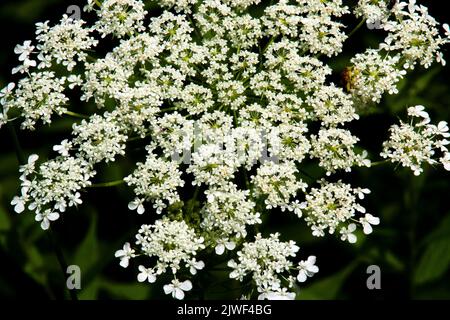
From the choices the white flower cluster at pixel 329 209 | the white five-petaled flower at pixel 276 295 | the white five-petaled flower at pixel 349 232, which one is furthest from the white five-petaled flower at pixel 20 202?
the white five-petaled flower at pixel 349 232

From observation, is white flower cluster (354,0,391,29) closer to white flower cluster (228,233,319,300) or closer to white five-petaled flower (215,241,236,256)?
white flower cluster (228,233,319,300)

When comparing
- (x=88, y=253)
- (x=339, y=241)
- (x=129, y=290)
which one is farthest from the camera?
(x=339, y=241)

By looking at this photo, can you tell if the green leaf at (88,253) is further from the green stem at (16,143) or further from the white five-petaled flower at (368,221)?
the white five-petaled flower at (368,221)

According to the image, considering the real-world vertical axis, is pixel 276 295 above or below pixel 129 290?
below

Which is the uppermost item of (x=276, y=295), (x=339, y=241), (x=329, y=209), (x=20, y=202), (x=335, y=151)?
(x=335, y=151)

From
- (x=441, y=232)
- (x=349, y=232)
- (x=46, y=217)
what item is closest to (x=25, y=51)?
(x=46, y=217)

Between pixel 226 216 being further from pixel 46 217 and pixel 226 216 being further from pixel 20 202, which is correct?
pixel 20 202
